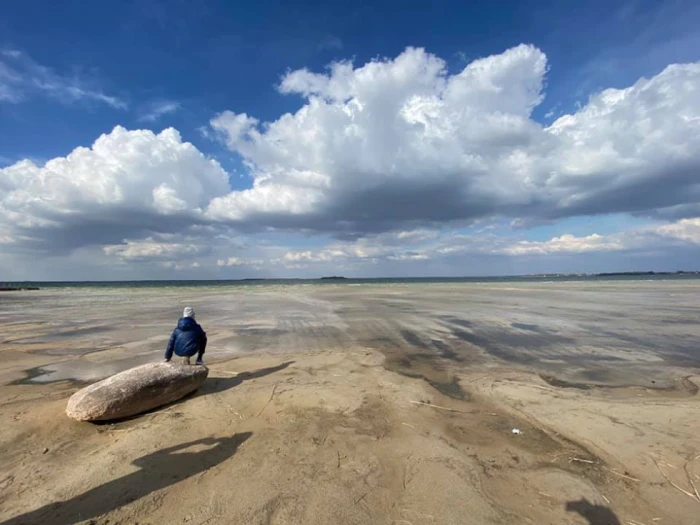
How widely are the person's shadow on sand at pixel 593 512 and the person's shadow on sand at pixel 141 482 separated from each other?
15.0 ft

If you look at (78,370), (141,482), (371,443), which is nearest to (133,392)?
(141,482)

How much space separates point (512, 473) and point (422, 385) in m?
3.72

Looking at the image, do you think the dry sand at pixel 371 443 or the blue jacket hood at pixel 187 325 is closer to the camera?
the dry sand at pixel 371 443

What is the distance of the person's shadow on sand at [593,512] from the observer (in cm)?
390

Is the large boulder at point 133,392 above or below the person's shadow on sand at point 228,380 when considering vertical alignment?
above

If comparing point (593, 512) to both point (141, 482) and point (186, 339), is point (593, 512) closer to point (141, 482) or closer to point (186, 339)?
point (141, 482)

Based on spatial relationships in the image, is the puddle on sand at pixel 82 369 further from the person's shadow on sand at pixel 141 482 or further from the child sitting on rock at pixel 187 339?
Result: the person's shadow on sand at pixel 141 482

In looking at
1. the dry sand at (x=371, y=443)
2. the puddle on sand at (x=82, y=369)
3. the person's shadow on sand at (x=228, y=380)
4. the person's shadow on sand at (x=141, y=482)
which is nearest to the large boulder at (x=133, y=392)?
the dry sand at (x=371, y=443)

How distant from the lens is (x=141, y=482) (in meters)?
4.55

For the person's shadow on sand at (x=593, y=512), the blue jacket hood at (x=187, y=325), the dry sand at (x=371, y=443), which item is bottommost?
the person's shadow on sand at (x=593, y=512)

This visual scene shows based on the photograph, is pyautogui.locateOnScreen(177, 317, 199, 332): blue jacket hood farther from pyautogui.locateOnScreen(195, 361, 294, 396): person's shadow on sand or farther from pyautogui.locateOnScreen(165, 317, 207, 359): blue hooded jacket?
pyautogui.locateOnScreen(195, 361, 294, 396): person's shadow on sand

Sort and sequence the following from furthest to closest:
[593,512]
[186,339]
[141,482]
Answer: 1. [186,339]
2. [141,482]
3. [593,512]

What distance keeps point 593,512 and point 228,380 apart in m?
7.59

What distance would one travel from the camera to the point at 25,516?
3.97 metres
